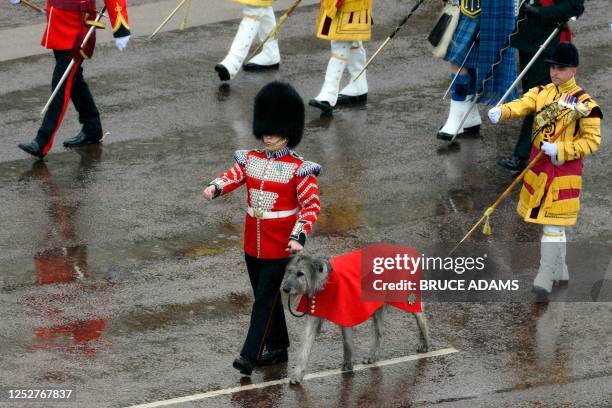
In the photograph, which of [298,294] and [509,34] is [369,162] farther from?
[298,294]

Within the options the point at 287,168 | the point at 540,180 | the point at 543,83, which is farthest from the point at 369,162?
the point at 287,168

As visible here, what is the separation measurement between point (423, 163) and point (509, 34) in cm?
130

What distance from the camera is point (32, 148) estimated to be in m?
11.0

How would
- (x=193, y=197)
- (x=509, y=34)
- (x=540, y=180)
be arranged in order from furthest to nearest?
(x=509, y=34)
(x=193, y=197)
(x=540, y=180)

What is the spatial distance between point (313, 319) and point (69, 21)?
4.56 m

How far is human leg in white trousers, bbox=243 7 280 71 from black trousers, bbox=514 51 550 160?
3.12 meters

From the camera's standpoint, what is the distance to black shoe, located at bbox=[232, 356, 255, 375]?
766 cm

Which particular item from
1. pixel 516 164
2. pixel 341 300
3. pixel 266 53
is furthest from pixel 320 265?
pixel 266 53

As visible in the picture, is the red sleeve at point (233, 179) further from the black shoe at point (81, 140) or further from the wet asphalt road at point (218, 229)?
the black shoe at point (81, 140)

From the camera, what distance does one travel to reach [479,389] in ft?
25.1

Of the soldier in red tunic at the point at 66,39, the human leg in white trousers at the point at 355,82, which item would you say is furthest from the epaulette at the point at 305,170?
the human leg in white trousers at the point at 355,82

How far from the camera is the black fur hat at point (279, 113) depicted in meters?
7.68

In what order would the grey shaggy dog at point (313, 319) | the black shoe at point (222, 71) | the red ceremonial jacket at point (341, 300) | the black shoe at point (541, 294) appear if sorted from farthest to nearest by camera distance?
the black shoe at point (222, 71) < the black shoe at point (541, 294) < the red ceremonial jacket at point (341, 300) < the grey shaggy dog at point (313, 319)

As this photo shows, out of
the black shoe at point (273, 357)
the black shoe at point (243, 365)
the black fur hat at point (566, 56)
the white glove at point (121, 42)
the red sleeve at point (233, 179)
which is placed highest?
the black fur hat at point (566, 56)
